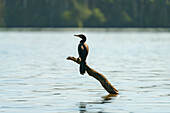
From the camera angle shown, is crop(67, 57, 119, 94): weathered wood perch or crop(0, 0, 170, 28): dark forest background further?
crop(0, 0, 170, 28): dark forest background

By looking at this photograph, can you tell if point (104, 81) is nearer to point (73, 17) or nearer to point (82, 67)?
point (82, 67)

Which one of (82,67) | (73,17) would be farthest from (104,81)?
(73,17)

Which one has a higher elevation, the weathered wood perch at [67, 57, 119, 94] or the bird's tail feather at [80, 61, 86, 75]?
the bird's tail feather at [80, 61, 86, 75]

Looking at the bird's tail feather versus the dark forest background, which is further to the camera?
the dark forest background

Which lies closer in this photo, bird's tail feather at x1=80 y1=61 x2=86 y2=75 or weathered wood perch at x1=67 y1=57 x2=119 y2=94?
bird's tail feather at x1=80 y1=61 x2=86 y2=75

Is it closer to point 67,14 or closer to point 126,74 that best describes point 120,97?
point 126,74

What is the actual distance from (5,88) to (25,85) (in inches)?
54.0

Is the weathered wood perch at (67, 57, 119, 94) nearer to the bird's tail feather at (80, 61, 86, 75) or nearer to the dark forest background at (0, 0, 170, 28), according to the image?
the bird's tail feather at (80, 61, 86, 75)

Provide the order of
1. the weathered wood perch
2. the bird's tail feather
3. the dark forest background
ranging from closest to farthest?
the bird's tail feather → the weathered wood perch → the dark forest background

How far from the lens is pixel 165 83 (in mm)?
23234

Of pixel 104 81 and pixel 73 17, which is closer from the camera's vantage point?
pixel 104 81

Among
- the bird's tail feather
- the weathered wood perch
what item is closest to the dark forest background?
the weathered wood perch

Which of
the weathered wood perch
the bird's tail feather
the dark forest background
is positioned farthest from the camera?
the dark forest background

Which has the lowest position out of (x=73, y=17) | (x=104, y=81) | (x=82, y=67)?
(x=104, y=81)
